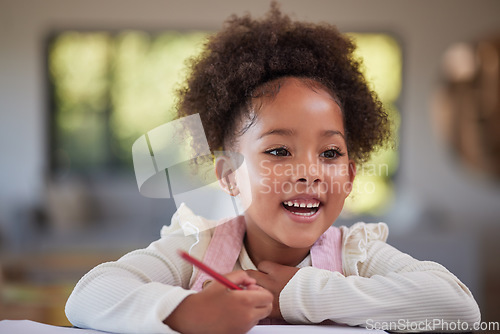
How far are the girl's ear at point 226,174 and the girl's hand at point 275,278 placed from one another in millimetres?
117

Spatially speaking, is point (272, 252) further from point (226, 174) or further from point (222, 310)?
point (222, 310)

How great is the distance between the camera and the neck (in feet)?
2.25

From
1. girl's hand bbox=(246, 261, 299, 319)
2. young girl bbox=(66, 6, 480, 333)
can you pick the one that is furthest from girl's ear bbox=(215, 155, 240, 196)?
girl's hand bbox=(246, 261, 299, 319)

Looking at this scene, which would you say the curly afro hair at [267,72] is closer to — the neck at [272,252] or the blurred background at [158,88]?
the neck at [272,252]

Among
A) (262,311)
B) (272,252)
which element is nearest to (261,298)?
(262,311)

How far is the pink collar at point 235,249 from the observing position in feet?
2.14

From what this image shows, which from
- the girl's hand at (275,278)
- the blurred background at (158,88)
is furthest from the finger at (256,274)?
the blurred background at (158,88)

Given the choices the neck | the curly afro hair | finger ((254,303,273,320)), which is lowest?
the neck

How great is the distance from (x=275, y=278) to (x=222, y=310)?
134mm

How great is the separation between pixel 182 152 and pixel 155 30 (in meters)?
3.69

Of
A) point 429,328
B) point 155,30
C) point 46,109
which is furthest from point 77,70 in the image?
point 429,328

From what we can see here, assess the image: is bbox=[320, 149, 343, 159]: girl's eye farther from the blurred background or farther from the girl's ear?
the blurred background

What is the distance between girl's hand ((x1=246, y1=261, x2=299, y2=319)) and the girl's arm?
14 millimetres

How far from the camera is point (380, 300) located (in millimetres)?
505
